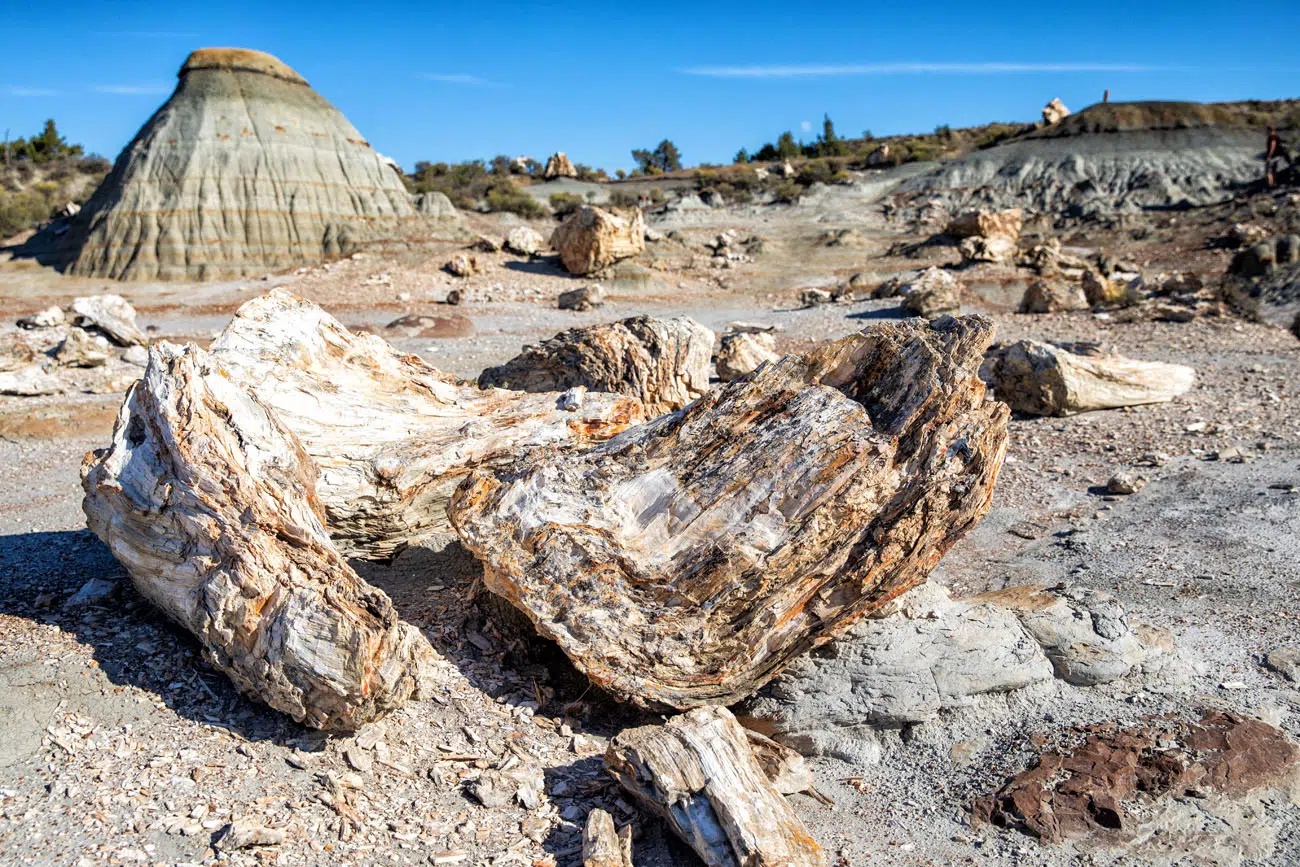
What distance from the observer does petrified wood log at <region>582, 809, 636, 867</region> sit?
347cm

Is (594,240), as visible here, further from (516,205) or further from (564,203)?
(564,203)

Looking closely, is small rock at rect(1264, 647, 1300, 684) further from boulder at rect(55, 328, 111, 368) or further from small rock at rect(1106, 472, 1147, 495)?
boulder at rect(55, 328, 111, 368)

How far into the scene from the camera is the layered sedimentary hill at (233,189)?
24297mm

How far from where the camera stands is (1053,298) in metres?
16.5

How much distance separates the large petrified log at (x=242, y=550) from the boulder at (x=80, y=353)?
8860 mm

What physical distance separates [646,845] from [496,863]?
596mm

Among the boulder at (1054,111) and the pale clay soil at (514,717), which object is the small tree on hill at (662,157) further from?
the pale clay soil at (514,717)

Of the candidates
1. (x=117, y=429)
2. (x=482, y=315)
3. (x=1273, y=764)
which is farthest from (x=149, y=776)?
(x=482, y=315)

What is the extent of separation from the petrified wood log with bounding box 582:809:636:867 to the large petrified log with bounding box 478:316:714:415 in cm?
510

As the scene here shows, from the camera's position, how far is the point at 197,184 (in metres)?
25.0

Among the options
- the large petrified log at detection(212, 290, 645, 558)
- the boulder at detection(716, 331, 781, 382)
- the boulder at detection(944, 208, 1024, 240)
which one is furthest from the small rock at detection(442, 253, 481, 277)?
the large petrified log at detection(212, 290, 645, 558)

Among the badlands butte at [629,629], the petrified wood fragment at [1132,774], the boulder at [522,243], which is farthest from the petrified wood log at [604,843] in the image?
the boulder at [522,243]

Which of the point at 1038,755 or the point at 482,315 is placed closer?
the point at 1038,755

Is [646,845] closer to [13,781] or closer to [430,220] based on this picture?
[13,781]
